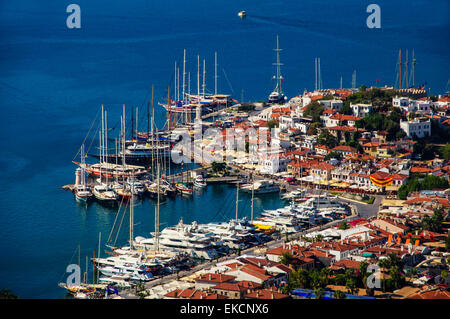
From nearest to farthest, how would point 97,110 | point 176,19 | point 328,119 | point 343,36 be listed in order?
point 328,119 → point 97,110 → point 343,36 → point 176,19

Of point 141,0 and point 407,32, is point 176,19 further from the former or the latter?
point 407,32

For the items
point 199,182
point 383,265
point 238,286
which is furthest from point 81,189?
point 383,265

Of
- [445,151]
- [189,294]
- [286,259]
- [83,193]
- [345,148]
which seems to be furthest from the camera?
[345,148]

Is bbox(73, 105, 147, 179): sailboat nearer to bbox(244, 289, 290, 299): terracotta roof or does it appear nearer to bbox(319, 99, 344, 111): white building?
bbox(319, 99, 344, 111): white building

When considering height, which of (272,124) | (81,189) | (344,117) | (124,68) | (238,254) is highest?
(124,68)

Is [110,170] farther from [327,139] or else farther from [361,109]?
[361,109]

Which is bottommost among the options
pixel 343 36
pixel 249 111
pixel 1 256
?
pixel 1 256

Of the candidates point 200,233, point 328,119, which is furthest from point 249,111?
point 200,233
